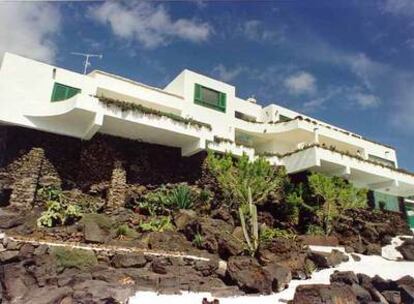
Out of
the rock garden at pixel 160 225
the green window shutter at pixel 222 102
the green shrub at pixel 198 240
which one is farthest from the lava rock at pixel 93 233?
the green window shutter at pixel 222 102

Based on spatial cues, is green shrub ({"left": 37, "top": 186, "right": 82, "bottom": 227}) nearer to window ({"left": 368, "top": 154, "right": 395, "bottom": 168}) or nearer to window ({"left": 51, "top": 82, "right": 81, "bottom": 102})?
window ({"left": 51, "top": 82, "right": 81, "bottom": 102})

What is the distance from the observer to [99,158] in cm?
2227

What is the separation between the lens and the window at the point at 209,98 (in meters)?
27.8

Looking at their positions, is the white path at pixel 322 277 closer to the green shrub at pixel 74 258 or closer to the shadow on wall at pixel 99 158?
the green shrub at pixel 74 258

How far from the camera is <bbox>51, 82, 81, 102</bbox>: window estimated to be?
21922 mm

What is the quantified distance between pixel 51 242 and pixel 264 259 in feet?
28.7

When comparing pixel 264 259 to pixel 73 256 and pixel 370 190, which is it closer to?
pixel 73 256

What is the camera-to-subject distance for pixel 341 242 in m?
22.9

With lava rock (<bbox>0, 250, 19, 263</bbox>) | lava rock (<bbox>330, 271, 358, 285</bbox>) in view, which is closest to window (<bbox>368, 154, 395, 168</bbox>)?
lava rock (<bbox>330, 271, 358, 285</bbox>)

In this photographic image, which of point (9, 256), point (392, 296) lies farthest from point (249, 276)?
point (9, 256)

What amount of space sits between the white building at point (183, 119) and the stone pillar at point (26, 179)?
164cm

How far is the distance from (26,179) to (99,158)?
3.99 meters

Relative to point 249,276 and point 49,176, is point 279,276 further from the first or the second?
point 49,176

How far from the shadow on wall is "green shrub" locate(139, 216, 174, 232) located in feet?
12.8
